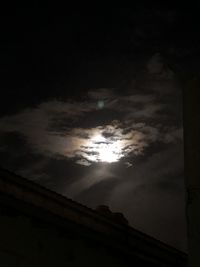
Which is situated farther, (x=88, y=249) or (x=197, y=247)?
(x=88, y=249)

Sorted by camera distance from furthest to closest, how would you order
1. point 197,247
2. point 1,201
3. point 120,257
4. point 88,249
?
point 120,257 < point 88,249 < point 1,201 < point 197,247

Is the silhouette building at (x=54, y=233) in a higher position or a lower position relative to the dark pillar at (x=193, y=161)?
higher

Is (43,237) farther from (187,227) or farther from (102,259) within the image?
(187,227)

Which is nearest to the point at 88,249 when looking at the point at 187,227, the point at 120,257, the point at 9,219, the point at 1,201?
the point at 120,257

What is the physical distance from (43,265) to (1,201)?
2293 mm

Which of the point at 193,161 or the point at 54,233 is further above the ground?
the point at 54,233

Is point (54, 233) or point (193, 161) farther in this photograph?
point (54, 233)

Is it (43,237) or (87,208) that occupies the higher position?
(87,208)

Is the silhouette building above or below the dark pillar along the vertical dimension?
above

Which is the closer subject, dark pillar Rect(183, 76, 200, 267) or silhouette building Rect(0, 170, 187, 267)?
dark pillar Rect(183, 76, 200, 267)

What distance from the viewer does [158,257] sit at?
14.0 meters

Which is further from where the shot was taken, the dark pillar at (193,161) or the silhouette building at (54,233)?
the silhouette building at (54,233)

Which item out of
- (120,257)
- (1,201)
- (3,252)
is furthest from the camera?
(120,257)

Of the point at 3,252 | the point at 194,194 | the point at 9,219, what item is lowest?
the point at 194,194
